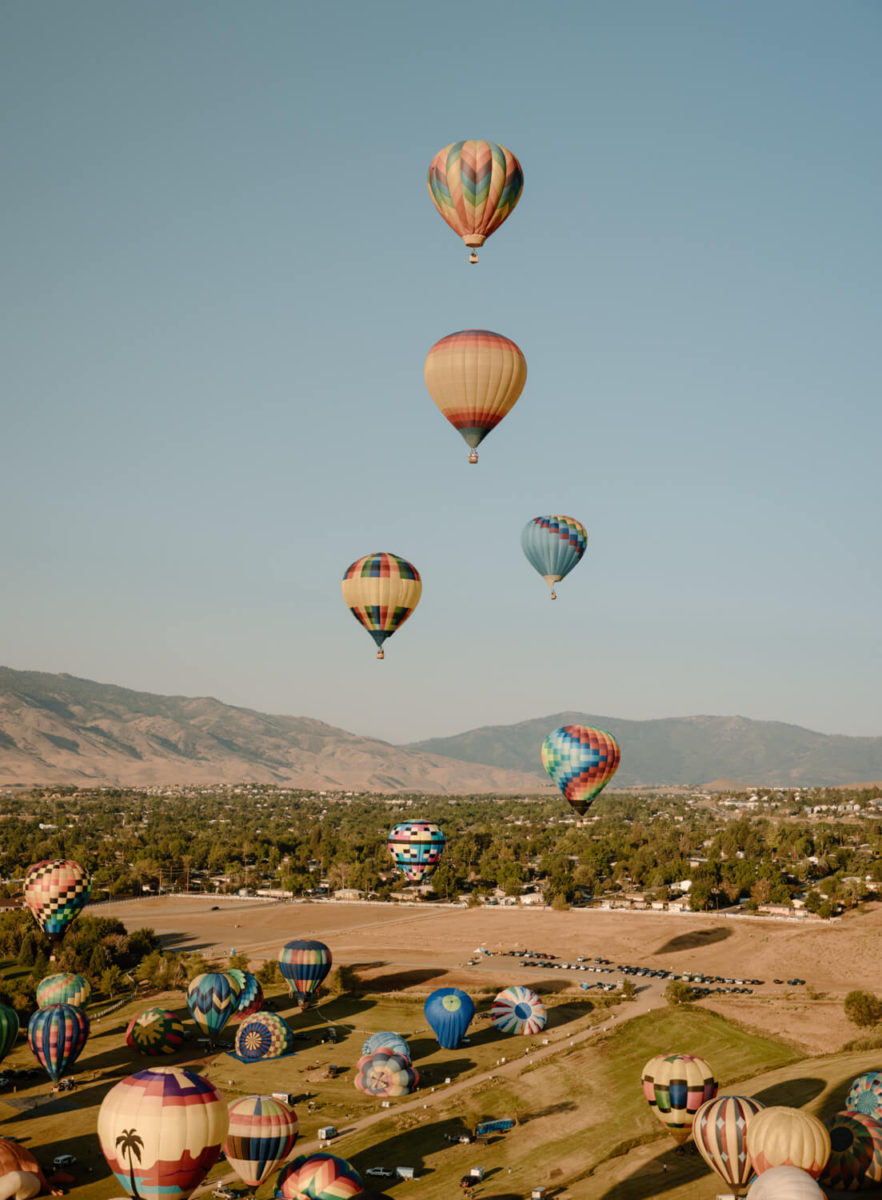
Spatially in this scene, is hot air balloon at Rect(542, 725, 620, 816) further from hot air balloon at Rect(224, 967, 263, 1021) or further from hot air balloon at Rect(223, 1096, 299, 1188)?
hot air balloon at Rect(223, 1096, 299, 1188)

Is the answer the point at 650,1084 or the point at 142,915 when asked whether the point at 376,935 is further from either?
the point at 650,1084

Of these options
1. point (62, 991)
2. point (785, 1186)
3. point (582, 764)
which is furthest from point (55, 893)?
point (785, 1186)

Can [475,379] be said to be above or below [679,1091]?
above

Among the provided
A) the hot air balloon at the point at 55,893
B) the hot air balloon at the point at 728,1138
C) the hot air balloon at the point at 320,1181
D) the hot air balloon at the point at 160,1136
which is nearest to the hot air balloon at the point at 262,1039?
the hot air balloon at the point at 55,893

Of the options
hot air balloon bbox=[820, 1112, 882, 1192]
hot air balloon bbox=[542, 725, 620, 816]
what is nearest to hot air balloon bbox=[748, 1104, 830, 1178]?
hot air balloon bbox=[820, 1112, 882, 1192]

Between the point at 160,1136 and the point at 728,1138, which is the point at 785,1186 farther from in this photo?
the point at 160,1136

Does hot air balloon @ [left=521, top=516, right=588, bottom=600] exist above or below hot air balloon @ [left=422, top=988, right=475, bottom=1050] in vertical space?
above
